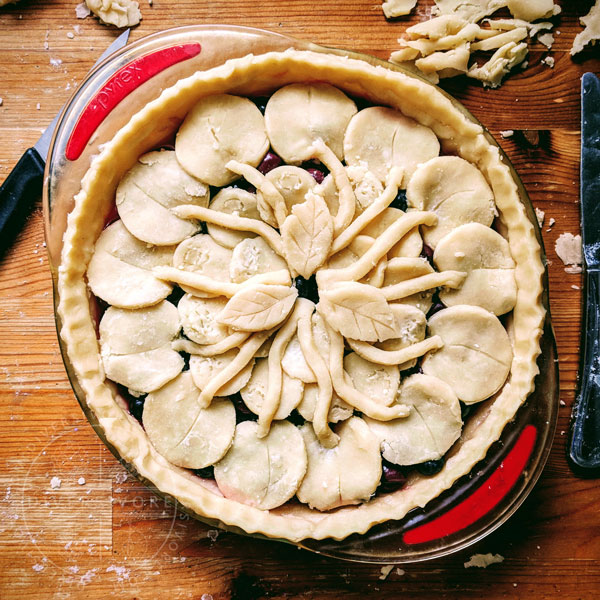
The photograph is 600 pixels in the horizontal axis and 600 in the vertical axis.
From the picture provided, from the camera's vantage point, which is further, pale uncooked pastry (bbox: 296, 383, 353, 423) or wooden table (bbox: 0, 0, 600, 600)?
wooden table (bbox: 0, 0, 600, 600)

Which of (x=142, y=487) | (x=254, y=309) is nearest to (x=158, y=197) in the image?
(x=254, y=309)

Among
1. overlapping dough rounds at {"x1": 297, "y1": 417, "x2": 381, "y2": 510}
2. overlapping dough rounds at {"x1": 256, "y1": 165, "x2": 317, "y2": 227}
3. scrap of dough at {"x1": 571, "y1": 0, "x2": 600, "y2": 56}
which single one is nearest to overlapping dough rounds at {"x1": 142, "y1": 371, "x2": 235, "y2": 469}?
overlapping dough rounds at {"x1": 297, "y1": 417, "x2": 381, "y2": 510}

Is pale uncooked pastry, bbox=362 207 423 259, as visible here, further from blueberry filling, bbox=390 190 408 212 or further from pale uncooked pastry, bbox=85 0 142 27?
pale uncooked pastry, bbox=85 0 142 27

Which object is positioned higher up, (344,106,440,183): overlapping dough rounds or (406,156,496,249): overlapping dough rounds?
(344,106,440,183): overlapping dough rounds

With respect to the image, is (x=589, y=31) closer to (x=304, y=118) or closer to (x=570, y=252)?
(x=570, y=252)

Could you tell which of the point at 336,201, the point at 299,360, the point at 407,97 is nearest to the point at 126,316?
the point at 299,360

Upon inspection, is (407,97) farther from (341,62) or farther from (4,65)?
(4,65)

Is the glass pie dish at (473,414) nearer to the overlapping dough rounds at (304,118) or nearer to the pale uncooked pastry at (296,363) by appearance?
the overlapping dough rounds at (304,118)
